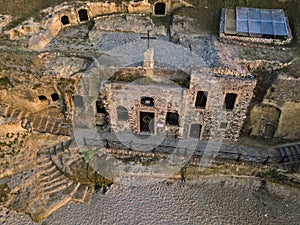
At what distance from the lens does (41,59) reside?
20688 mm

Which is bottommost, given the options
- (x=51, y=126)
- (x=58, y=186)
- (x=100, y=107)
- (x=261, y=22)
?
(x=58, y=186)

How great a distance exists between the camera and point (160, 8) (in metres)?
24.5

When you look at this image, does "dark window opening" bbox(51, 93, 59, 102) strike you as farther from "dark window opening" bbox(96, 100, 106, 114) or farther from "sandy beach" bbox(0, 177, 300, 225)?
"sandy beach" bbox(0, 177, 300, 225)

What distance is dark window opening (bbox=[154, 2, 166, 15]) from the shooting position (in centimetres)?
2427

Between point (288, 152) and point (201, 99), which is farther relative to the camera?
point (288, 152)

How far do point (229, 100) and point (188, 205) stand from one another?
25.8ft

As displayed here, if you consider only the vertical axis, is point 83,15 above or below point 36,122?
above

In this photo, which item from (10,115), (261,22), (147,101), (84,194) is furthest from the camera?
(10,115)

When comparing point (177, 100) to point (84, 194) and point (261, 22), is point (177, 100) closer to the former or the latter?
point (261, 22)

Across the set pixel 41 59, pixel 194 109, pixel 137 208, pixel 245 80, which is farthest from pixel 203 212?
pixel 41 59

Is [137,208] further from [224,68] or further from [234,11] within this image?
[234,11]

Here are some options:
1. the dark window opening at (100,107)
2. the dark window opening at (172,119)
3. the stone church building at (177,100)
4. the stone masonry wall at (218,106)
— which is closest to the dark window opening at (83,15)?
the stone church building at (177,100)

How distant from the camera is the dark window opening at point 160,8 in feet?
79.6

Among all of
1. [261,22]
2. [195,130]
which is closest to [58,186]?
[195,130]
